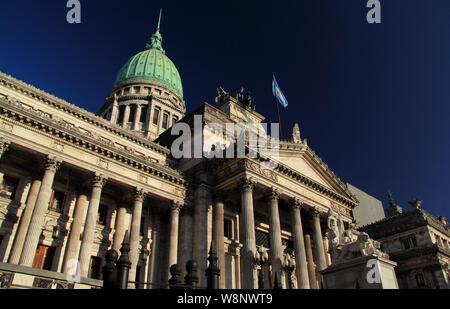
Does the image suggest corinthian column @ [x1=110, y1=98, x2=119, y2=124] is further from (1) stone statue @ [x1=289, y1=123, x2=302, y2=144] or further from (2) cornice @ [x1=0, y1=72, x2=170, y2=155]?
(1) stone statue @ [x1=289, y1=123, x2=302, y2=144]

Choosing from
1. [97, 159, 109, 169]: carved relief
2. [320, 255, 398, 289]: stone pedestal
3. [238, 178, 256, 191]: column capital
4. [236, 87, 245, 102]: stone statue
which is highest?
[236, 87, 245, 102]: stone statue

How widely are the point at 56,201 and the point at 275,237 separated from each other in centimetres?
1600

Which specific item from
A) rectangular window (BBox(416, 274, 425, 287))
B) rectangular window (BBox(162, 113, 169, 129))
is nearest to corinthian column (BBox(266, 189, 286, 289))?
rectangular window (BBox(416, 274, 425, 287))

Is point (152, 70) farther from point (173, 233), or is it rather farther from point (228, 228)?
point (173, 233)

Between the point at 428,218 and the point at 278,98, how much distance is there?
2567cm

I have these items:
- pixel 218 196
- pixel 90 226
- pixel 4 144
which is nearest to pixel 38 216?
pixel 90 226

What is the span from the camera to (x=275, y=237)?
26.0 meters

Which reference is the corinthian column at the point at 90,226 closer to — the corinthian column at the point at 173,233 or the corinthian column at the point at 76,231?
the corinthian column at the point at 76,231

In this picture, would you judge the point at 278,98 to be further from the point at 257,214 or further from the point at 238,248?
the point at 238,248

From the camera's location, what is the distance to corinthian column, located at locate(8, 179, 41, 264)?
65.9 ft

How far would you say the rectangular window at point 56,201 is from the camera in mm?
24484

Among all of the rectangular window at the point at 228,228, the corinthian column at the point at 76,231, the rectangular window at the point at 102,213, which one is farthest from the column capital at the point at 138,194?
the rectangular window at the point at 228,228

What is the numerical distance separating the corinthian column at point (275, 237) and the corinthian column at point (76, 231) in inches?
518

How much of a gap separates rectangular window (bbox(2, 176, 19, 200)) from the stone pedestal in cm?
2030
